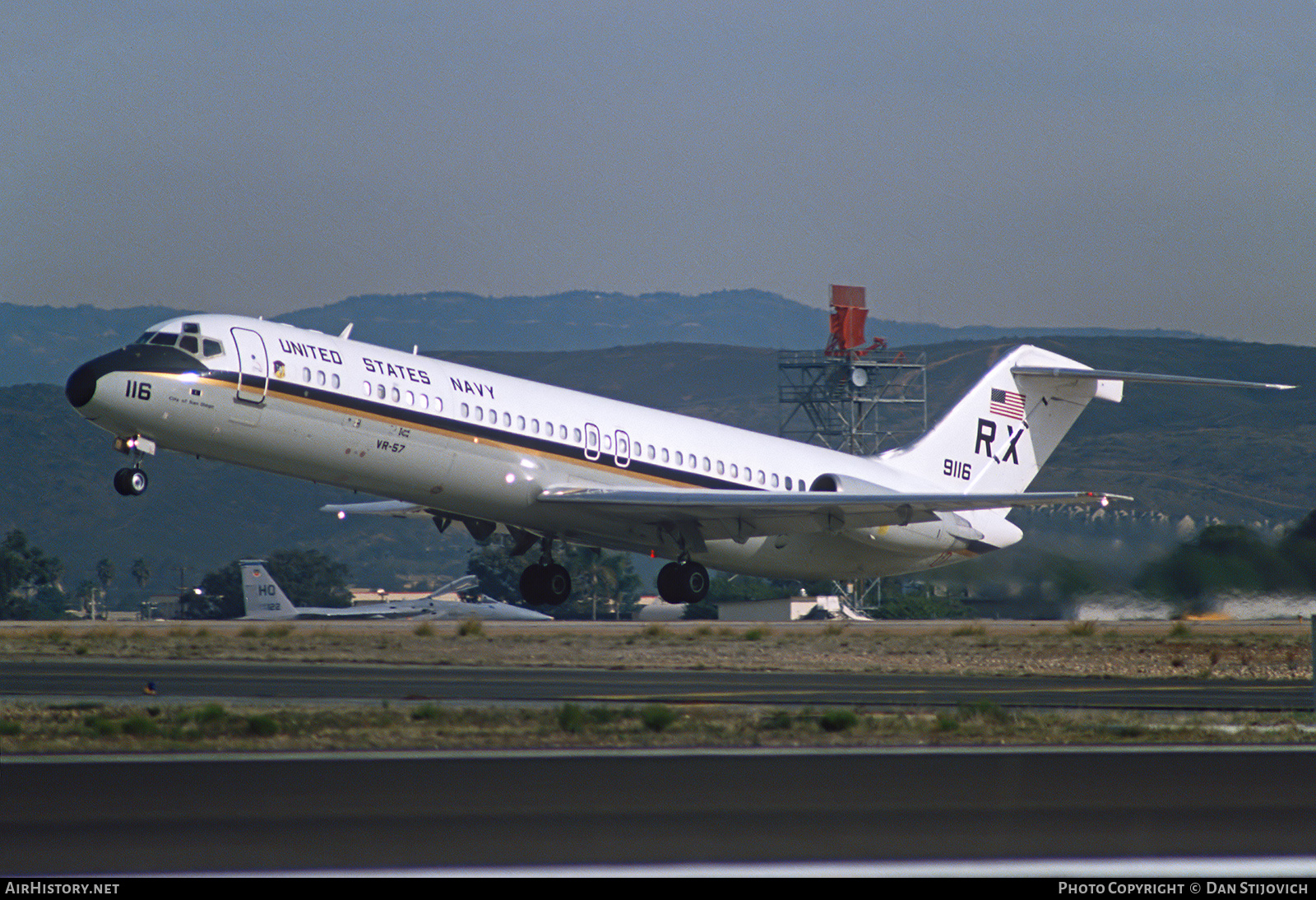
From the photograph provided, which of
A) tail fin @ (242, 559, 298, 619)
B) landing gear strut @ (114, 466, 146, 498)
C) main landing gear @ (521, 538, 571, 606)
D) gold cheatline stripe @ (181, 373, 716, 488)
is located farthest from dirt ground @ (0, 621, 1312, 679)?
tail fin @ (242, 559, 298, 619)

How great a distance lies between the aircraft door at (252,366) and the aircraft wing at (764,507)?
6.28m

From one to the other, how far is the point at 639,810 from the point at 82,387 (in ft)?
Answer: 56.1

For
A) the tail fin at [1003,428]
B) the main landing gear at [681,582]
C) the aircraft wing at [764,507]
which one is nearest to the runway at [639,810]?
the aircraft wing at [764,507]

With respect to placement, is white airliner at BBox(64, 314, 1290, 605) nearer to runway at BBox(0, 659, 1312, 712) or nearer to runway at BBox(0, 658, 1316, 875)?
runway at BBox(0, 659, 1312, 712)

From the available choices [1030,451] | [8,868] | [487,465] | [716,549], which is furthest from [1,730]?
[1030,451]

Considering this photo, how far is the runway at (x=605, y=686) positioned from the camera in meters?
23.7

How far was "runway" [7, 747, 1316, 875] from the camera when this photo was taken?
9898mm

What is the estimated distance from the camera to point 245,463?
27.2 metres

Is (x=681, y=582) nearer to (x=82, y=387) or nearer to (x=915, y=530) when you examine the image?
(x=915, y=530)

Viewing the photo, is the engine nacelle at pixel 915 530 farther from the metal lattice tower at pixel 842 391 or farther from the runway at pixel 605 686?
the metal lattice tower at pixel 842 391

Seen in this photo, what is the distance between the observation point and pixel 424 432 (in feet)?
93.0

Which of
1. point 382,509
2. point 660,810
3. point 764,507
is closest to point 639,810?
point 660,810
